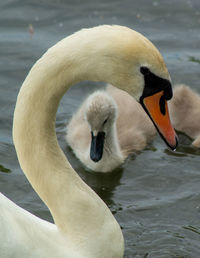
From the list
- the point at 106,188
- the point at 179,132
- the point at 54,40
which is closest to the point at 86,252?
the point at 106,188

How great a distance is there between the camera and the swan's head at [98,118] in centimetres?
517

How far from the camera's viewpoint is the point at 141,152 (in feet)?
18.6

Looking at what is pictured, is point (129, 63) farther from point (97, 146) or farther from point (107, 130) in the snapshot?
point (107, 130)

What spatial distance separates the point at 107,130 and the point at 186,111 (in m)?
0.88

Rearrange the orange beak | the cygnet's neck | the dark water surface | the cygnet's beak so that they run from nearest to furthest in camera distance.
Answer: the orange beak → the dark water surface → the cygnet's beak → the cygnet's neck

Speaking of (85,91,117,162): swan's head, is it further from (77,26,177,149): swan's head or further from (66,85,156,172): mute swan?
(77,26,177,149): swan's head

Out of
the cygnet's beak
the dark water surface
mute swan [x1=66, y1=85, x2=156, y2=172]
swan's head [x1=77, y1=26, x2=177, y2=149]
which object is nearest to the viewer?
swan's head [x1=77, y1=26, x2=177, y2=149]

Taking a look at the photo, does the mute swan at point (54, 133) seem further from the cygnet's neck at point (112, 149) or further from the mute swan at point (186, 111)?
the mute swan at point (186, 111)

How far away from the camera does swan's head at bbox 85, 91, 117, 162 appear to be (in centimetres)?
517

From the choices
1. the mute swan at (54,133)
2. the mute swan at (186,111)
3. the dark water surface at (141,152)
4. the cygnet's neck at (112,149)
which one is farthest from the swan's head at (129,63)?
the mute swan at (186,111)

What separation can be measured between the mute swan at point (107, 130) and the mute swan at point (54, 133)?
5.06 ft

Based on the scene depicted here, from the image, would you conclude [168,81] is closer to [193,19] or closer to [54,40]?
[54,40]

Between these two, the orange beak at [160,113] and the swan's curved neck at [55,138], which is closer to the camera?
the swan's curved neck at [55,138]

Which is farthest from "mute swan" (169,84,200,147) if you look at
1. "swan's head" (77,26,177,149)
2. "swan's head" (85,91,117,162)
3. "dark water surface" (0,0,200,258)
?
"swan's head" (77,26,177,149)
